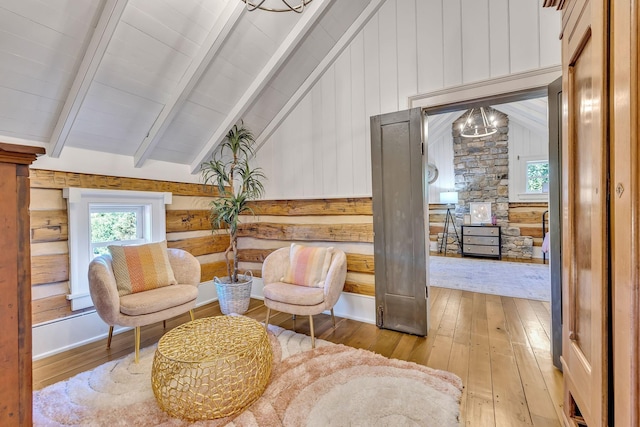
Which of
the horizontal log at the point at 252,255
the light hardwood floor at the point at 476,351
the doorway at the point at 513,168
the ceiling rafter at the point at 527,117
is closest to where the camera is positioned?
the light hardwood floor at the point at 476,351

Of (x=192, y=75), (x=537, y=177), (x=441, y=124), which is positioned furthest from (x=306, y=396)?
(x=537, y=177)

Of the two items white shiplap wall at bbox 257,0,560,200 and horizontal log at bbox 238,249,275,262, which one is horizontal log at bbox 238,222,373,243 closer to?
horizontal log at bbox 238,249,275,262

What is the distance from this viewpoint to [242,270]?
3.76 meters

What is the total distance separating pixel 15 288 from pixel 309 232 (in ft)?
8.16

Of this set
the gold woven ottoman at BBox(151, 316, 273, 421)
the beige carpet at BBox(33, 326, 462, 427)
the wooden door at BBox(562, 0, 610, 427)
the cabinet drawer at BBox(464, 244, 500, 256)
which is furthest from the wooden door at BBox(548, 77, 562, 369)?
the cabinet drawer at BBox(464, 244, 500, 256)

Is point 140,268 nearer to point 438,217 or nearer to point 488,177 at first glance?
point 438,217

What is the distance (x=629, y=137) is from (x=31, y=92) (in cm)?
310

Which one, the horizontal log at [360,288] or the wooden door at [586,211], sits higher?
the wooden door at [586,211]

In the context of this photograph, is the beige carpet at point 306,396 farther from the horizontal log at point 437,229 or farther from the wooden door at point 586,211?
the horizontal log at point 437,229

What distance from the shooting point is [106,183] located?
8.36 feet

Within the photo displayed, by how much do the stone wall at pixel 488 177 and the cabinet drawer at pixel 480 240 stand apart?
14.5 inches

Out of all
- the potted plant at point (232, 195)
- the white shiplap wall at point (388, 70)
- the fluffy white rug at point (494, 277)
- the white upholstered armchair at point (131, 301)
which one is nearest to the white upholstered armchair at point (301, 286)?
the potted plant at point (232, 195)

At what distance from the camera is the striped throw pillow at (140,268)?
7.29ft

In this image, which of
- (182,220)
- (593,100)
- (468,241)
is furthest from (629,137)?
(468,241)
